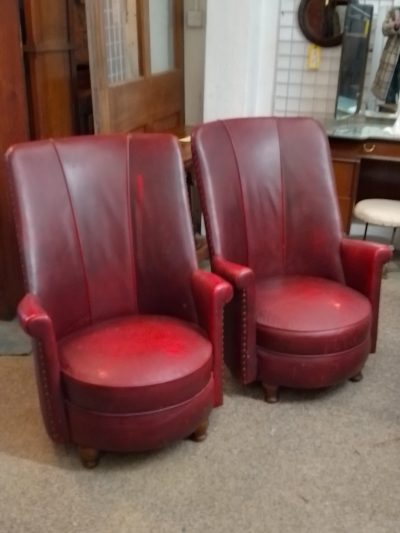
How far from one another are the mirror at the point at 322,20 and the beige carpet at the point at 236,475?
2.24 meters

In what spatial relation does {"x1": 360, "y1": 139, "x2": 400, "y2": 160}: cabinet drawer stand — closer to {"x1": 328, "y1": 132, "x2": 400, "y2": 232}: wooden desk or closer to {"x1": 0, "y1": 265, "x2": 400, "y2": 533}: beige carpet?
{"x1": 328, "y1": 132, "x2": 400, "y2": 232}: wooden desk

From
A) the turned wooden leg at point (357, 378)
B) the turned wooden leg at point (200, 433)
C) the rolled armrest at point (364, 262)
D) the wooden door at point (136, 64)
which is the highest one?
the wooden door at point (136, 64)

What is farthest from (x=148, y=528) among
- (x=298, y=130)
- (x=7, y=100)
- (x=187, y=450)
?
(x=7, y=100)

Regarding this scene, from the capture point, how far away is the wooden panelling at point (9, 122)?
7.38 feet

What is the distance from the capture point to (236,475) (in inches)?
69.9

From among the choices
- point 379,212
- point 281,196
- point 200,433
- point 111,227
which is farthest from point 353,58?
point 200,433

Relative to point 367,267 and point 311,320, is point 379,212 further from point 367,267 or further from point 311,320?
point 311,320

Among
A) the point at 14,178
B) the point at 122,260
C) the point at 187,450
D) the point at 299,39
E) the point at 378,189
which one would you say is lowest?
the point at 187,450

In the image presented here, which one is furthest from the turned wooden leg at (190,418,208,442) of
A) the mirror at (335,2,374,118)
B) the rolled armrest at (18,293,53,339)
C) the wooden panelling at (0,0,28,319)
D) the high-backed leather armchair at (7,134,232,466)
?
the mirror at (335,2,374,118)

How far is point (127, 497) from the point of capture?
5.54 feet

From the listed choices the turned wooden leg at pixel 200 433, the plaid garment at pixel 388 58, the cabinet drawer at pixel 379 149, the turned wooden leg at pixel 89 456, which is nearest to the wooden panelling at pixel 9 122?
the turned wooden leg at pixel 89 456

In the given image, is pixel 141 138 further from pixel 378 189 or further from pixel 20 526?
pixel 378 189

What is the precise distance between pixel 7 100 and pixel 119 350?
1.25 m

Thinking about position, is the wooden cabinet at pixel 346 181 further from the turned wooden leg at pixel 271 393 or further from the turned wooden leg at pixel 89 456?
the turned wooden leg at pixel 89 456
